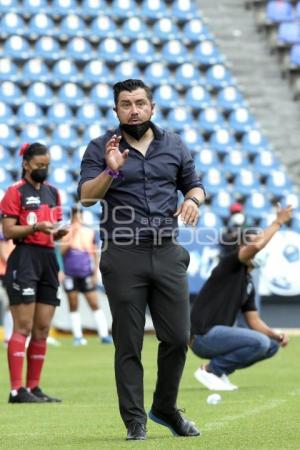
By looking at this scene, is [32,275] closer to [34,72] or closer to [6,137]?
[6,137]

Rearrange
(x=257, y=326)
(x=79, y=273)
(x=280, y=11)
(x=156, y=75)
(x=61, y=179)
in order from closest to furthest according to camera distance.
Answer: (x=257, y=326), (x=79, y=273), (x=61, y=179), (x=156, y=75), (x=280, y=11)

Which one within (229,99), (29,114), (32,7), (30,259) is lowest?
(30,259)

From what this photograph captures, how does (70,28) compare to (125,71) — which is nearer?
(125,71)

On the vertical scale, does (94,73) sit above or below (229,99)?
above

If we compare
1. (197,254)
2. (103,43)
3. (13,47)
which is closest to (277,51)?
(103,43)

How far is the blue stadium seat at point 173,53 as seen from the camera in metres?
24.0

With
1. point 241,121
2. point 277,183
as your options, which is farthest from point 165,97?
point 277,183

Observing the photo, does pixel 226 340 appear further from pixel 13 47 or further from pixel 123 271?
pixel 13 47

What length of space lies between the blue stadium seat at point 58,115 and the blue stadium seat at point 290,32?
5350 mm

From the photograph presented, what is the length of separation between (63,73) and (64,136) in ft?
5.20

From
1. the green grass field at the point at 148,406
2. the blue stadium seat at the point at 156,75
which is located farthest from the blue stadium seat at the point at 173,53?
the green grass field at the point at 148,406

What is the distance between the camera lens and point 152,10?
24.2m

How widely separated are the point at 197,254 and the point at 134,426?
1304cm

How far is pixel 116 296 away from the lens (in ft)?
21.9
